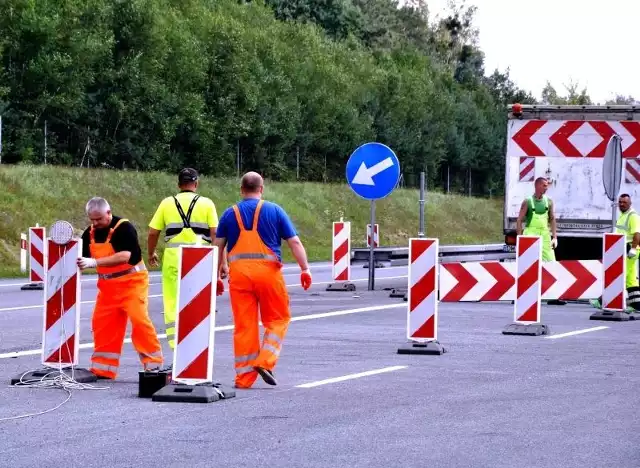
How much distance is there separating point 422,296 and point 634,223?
8.51 metres

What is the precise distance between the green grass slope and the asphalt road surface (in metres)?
20.7

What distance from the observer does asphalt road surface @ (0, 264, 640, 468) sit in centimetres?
898

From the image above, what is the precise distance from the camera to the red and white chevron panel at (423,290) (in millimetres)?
15516

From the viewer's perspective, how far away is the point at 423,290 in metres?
15.5

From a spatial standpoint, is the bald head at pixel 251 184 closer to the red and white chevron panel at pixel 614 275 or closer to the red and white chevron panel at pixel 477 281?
the red and white chevron panel at pixel 614 275

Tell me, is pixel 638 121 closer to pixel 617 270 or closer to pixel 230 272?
pixel 617 270

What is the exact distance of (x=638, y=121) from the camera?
25.9m

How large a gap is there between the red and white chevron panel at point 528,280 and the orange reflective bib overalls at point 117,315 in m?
6.58

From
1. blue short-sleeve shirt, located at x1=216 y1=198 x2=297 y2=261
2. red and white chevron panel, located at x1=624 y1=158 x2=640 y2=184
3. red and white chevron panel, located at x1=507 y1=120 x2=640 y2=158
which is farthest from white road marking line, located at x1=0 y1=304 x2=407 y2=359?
red and white chevron panel, located at x1=624 y1=158 x2=640 y2=184

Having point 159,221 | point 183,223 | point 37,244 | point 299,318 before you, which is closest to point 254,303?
point 183,223

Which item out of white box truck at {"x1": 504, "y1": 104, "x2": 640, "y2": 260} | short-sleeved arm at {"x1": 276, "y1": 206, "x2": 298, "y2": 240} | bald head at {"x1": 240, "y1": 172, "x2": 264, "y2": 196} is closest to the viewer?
short-sleeved arm at {"x1": 276, "y1": 206, "x2": 298, "y2": 240}

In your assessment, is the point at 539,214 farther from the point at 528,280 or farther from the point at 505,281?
the point at 528,280

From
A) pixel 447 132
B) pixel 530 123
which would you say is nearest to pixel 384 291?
pixel 530 123

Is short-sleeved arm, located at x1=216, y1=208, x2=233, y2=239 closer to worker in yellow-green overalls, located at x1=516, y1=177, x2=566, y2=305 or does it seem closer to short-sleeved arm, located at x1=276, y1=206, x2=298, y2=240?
short-sleeved arm, located at x1=276, y1=206, x2=298, y2=240
